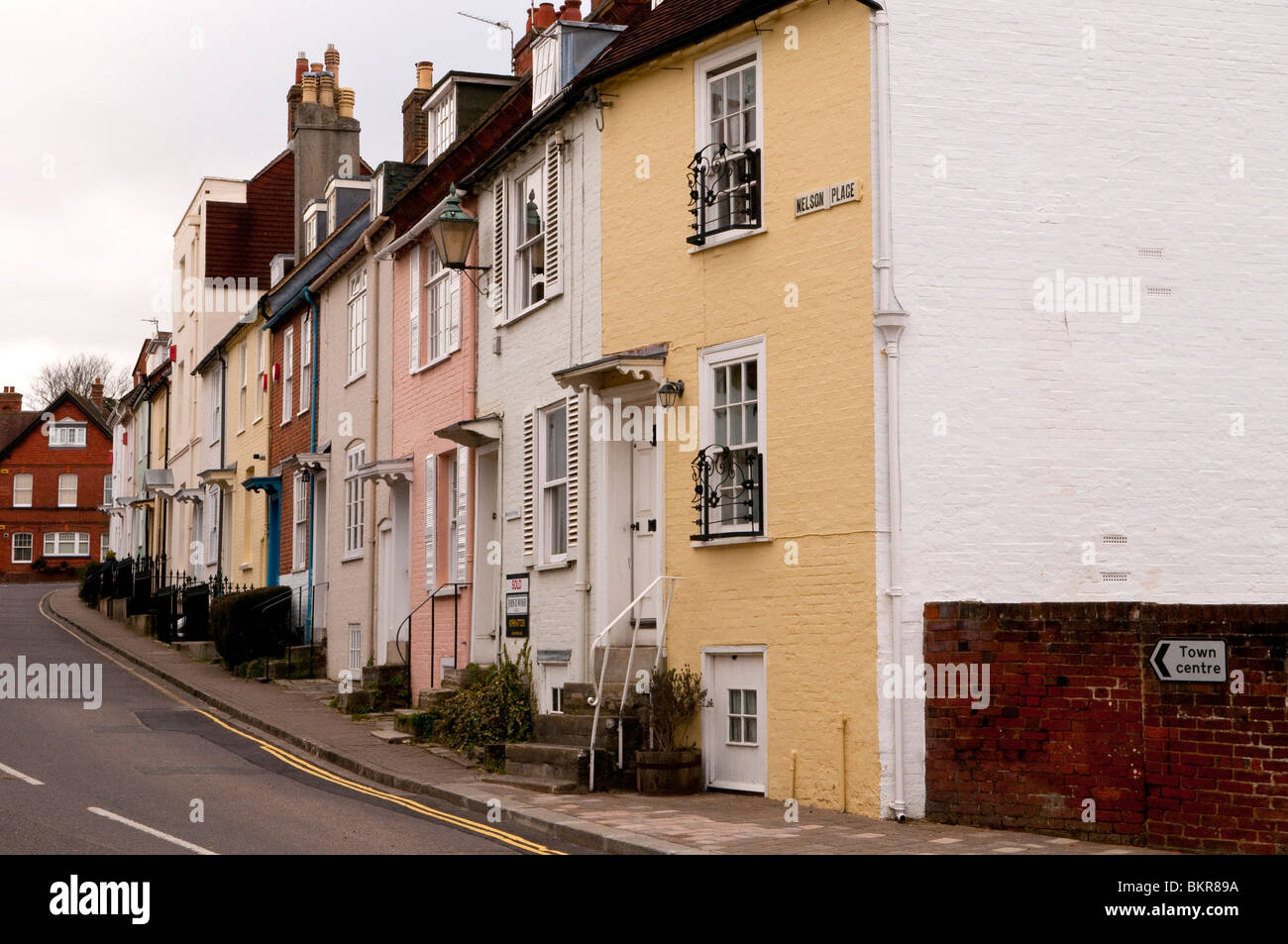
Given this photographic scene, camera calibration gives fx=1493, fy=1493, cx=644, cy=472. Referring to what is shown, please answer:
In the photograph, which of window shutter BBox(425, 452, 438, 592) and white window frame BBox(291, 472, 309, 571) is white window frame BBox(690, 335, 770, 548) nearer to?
window shutter BBox(425, 452, 438, 592)

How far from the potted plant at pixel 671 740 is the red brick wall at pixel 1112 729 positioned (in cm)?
272

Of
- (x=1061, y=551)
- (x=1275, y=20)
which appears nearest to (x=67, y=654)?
(x=1061, y=551)

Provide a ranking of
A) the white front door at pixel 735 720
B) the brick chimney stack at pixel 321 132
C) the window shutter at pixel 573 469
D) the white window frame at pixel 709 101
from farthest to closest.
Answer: the brick chimney stack at pixel 321 132, the window shutter at pixel 573 469, the white window frame at pixel 709 101, the white front door at pixel 735 720

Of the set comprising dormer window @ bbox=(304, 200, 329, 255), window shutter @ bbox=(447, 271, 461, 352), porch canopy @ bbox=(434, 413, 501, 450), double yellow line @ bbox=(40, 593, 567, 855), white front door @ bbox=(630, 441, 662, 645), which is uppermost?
dormer window @ bbox=(304, 200, 329, 255)

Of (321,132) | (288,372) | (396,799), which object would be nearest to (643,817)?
(396,799)

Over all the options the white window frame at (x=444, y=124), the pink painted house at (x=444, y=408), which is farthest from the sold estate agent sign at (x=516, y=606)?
the white window frame at (x=444, y=124)

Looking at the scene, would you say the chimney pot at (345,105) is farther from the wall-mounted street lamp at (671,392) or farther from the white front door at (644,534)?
the wall-mounted street lamp at (671,392)

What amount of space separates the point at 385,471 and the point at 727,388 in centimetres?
918

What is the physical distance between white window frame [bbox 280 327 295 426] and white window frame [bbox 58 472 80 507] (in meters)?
48.3

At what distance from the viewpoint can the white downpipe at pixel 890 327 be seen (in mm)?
12344

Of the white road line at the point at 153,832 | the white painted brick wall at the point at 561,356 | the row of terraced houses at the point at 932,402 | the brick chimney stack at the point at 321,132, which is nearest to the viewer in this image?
the white road line at the point at 153,832

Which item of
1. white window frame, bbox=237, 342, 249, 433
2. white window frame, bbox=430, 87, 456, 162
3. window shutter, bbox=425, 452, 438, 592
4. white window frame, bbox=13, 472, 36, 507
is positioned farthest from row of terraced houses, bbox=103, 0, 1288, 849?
white window frame, bbox=13, 472, 36, 507

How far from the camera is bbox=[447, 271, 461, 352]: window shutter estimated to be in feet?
67.8

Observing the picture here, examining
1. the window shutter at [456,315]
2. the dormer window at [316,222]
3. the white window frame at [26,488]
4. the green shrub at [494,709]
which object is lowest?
the green shrub at [494,709]
